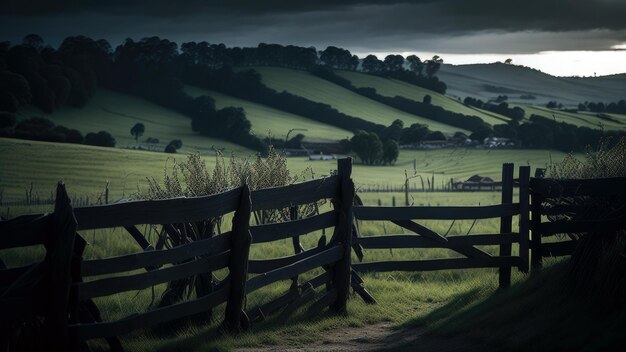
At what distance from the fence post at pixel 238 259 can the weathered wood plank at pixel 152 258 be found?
14 cm

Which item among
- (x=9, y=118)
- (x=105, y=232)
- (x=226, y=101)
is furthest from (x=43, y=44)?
(x=105, y=232)

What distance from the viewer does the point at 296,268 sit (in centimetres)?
1077

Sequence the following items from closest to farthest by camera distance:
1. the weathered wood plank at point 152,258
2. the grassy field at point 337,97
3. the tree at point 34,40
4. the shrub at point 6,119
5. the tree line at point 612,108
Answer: the weathered wood plank at point 152,258, the shrub at point 6,119, the grassy field at point 337,97, the tree line at point 612,108, the tree at point 34,40

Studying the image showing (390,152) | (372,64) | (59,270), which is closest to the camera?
(59,270)

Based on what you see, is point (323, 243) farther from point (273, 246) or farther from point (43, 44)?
point (43, 44)

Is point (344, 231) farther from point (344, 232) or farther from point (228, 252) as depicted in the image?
point (228, 252)

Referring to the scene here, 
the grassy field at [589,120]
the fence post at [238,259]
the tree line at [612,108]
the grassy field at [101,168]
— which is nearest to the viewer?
the fence post at [238,259]

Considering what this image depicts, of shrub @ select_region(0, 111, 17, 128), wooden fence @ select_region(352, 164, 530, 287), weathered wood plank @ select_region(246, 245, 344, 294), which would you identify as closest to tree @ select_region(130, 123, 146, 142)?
shrub @ select_region(0, 111, 17, 128)

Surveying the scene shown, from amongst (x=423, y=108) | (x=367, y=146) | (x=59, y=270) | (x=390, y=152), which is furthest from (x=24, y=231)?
(x=423, y=108)

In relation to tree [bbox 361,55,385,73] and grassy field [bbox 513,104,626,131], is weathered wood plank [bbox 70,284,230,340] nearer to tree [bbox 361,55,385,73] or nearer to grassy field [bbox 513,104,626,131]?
grassy field [bbox 513,104,626,131]

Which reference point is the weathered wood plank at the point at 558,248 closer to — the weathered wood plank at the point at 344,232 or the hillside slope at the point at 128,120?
the weathered wood plank at the point at 344,232

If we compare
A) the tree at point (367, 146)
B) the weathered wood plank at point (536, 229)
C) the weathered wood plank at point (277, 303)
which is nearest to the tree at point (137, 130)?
the tree at point (367, 146)

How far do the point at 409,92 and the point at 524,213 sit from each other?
149787mm

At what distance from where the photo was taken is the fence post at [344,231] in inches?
459
